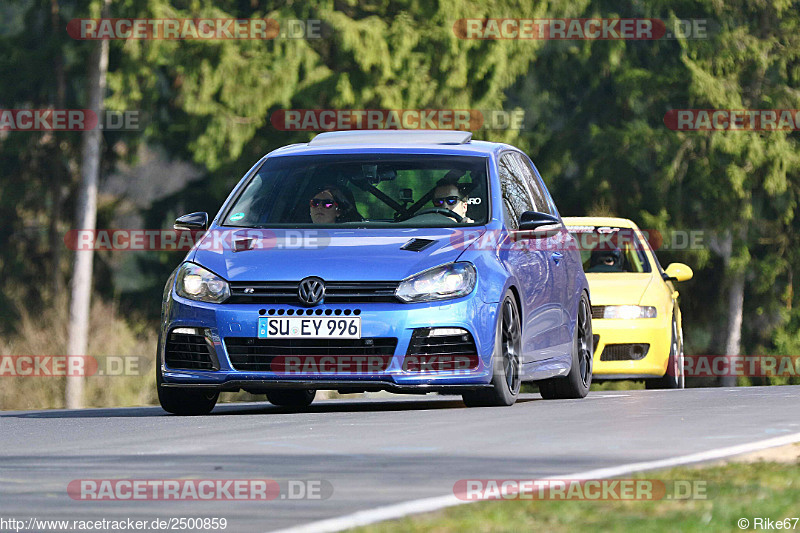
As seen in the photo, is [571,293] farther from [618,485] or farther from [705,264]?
[705,264]

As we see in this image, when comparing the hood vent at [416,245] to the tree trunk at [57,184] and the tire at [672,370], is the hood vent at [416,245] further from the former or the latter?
the tree trunk at [57,184]

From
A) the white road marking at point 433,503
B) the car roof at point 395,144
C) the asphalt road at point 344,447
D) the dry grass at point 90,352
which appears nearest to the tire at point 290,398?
the asphalt road at point 344,447

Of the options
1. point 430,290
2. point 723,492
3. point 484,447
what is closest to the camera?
point 723,492

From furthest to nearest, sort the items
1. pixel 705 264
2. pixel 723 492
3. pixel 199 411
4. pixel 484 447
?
1. pixel 705 264
2. pixel 199 411
3. pixel 484 447
4. pixel 723 492

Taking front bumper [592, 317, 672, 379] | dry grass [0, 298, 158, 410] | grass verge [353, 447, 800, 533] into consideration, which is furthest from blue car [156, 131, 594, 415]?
dry grass [0, 298, 158, 410]

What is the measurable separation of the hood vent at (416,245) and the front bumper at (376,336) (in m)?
0.42

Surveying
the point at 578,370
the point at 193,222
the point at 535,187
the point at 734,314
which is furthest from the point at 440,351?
the point at 734,314

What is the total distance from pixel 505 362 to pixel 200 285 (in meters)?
2.02

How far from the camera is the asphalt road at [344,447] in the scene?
7062 mm

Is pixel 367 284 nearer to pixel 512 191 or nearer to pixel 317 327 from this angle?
pixel 317 327

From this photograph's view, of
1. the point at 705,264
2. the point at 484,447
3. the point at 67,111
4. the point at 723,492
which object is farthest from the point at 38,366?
the point at 723,492

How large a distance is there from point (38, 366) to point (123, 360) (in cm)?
173

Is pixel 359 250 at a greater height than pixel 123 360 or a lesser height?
greater

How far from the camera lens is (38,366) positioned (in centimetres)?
2920
